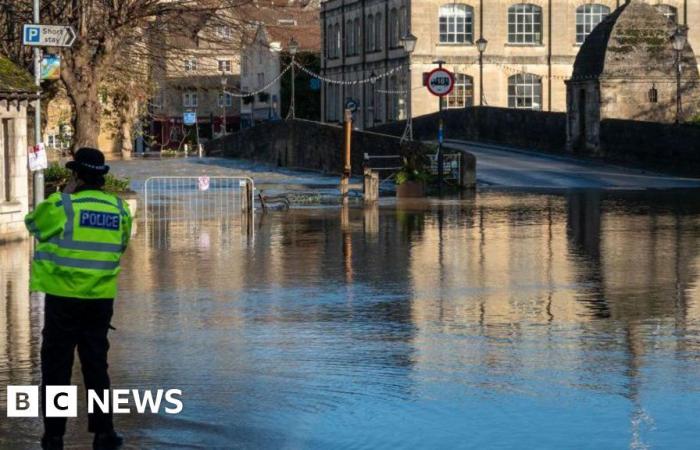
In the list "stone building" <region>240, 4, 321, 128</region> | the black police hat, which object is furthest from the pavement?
"stone building" <region>240, 4, 321, 128</region>

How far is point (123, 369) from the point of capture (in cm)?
1210

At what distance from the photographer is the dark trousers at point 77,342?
9.28 m

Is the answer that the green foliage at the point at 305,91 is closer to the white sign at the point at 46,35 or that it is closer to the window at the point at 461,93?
the window at the point at 461,93

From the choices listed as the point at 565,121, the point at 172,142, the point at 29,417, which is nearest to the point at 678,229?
the point at 29,417

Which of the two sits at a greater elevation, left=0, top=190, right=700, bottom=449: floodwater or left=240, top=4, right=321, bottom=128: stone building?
left=240, top=4, right=321, bottom=128: stone building

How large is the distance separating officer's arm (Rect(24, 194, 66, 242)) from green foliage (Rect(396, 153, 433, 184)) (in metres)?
30.1

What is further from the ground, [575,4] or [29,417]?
[575,4]

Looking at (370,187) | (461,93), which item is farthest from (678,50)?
(461,93)

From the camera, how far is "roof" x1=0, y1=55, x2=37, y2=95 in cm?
2616

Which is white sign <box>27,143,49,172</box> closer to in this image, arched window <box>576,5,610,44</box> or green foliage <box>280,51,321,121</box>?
arched window <box>576,5,610,44</box>

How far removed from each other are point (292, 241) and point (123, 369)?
1326 cm

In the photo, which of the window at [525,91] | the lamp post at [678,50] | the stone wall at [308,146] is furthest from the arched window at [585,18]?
the lamp post at [678,50]

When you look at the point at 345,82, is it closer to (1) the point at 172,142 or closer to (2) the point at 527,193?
(1) the point at 172,142

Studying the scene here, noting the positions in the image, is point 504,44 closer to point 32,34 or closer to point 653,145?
point 653,145
